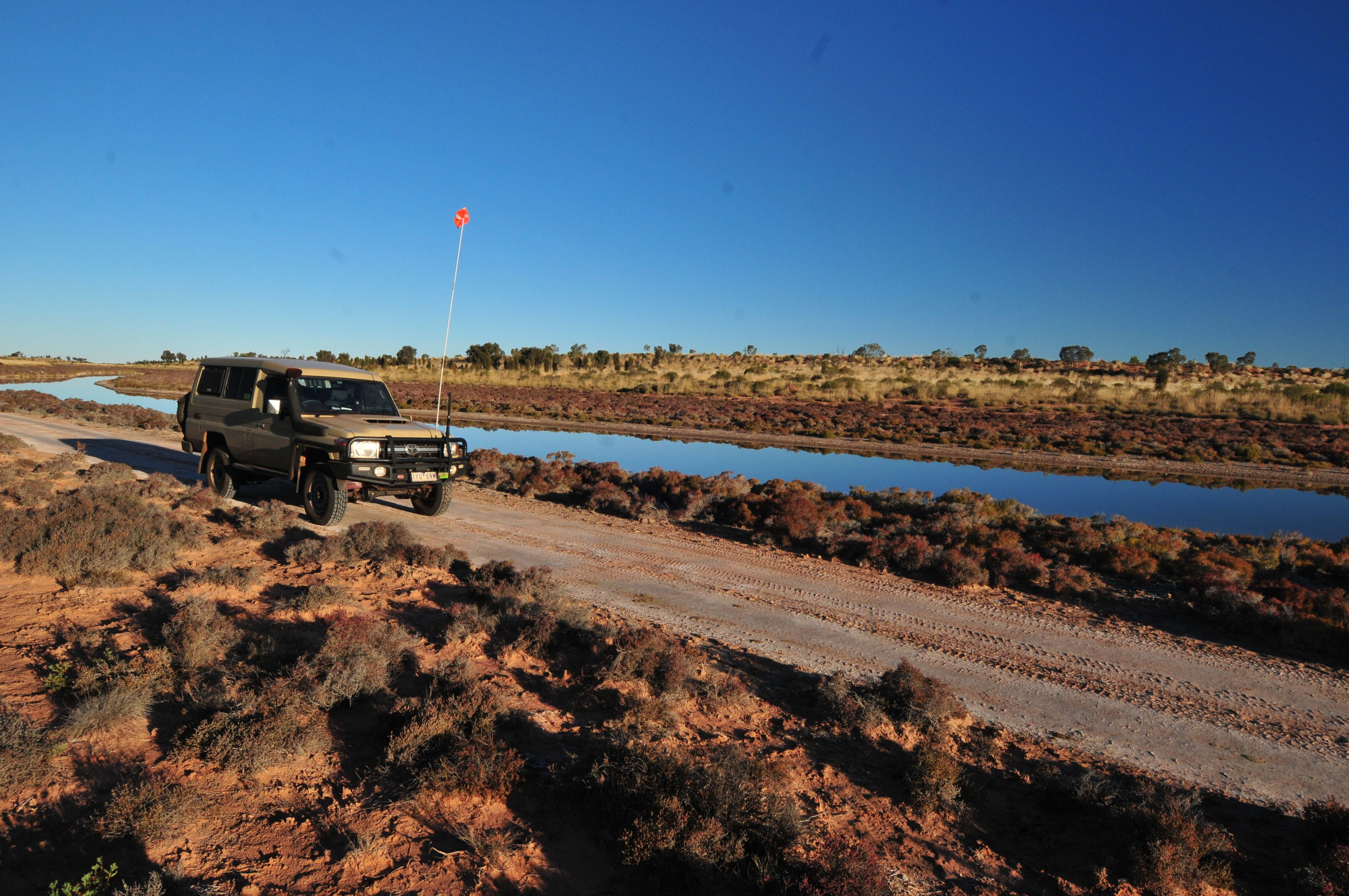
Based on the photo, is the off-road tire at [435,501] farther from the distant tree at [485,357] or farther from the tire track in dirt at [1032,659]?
the distant tree at [485,357]

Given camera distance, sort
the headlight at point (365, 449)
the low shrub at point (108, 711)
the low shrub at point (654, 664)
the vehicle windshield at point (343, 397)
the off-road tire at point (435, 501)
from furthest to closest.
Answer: the off-road tire at point (435, 501) < the vehicle windshield at point (343, 397) < the headlight at point (365, 449) < the low shrub at point (654, 664) < the low shrub at point (108, 711)

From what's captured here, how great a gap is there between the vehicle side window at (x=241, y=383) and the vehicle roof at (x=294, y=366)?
3.2 inches

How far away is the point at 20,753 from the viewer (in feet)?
15.2

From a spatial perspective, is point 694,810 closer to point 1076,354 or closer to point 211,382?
point 211,382

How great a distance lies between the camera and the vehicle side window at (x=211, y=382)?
42.4ft

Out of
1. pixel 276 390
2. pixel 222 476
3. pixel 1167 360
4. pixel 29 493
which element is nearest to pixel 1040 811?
pixel 276 390

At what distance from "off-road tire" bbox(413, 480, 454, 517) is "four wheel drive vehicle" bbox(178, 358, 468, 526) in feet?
0.06

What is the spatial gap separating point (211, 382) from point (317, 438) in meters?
3.88

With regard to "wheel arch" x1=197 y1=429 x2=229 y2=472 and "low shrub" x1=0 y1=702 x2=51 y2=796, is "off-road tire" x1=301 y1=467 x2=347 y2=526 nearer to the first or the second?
"wheel arch" x1=197 y1=429 x2=229 y2=472

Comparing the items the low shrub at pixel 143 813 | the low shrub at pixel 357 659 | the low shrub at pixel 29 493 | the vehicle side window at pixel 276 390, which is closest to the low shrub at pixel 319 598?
the low shrub at pixel 357 659

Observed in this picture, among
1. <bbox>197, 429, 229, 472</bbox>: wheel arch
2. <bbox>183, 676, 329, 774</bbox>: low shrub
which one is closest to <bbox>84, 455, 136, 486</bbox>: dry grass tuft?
<bbox>197, 429, 229, 472</bbox>: wheel arch

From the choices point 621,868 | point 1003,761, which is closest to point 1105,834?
point 1003,761

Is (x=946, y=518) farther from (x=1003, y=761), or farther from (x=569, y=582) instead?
(x=1003, y=761)

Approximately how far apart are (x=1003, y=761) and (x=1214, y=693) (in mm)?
3243
